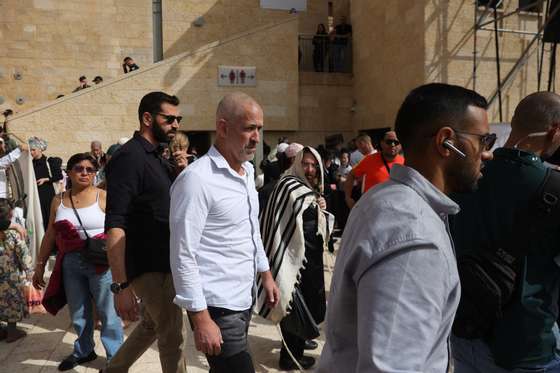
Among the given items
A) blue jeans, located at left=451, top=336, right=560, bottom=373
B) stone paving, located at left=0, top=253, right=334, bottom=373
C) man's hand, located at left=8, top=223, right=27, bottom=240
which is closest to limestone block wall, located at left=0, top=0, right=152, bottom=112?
man's hand, located at left=8, top=223, right=27, bottom=240

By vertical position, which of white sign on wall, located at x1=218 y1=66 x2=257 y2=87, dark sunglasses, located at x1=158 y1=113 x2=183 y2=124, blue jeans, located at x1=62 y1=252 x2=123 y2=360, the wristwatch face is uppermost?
white sign on wall, located at x1=218 y1=66 x2=257 y2=87

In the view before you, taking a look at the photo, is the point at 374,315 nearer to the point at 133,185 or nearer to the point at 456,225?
the point at 456,225

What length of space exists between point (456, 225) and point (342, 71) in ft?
47.1

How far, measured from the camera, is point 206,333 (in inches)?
81.7

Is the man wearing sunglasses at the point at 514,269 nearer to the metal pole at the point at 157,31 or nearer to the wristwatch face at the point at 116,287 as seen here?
the wristwatch face at the point at 116,287

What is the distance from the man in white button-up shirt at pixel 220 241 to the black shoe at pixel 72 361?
7.28 feet

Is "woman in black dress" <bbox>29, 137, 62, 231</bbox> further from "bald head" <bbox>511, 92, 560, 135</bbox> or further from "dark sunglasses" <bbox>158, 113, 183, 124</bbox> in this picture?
"bald head" <bbox>511, 92, 560, 135</bbox>

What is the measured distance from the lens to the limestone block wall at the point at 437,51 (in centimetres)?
1172

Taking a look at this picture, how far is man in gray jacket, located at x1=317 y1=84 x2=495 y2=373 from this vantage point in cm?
100

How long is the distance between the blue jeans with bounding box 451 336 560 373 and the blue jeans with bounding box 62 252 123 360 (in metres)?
2.84

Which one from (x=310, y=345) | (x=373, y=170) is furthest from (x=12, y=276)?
(x=373, y=170)

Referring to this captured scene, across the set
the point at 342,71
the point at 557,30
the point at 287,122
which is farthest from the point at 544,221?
the point at 342,71

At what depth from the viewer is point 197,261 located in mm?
2236

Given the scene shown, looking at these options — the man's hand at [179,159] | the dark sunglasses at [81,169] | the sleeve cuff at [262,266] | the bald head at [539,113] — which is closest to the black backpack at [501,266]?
the bald head at [539,113]
